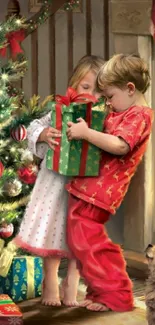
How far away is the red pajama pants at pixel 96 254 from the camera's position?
3967 millimetres

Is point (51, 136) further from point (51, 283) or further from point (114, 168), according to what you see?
point (51, 283)

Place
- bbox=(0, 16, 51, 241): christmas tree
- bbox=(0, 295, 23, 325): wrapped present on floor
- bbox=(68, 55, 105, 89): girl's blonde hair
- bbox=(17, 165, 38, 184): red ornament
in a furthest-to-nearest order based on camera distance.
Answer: bbox=(17, 165, 38, 184): red ornament → bbox=(68, 55, 105, 89): girl's blonde hair → bbox=(0, 16, 51, 241): christmas tree → bbox=(0, 295, 23, 325): wrapped present on floor

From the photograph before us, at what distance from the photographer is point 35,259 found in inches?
165

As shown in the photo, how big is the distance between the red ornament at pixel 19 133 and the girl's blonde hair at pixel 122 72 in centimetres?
41

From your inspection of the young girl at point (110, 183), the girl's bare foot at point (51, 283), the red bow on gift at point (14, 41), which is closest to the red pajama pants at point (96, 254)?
the young girl at point (110, 183)

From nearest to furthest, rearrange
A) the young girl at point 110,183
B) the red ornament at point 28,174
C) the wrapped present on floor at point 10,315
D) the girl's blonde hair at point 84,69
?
the wrapped present on floor at point 10,315
the young girl at point 110,183
the girl's blonde hair at point 84,69
the red ornament at point 28,174

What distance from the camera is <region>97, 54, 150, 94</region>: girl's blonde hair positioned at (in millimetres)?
3920

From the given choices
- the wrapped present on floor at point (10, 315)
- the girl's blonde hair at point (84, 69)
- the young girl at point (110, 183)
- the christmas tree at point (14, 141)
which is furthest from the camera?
the girl's blonde hair at point (84, 69)

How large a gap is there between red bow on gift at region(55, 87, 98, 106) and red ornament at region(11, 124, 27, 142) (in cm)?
21

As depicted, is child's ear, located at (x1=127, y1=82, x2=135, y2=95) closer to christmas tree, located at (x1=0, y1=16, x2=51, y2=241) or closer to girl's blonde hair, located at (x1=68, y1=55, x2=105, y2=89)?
girl's blonde hair, located at (x1=68, y1=55, x2=105, y2=89)

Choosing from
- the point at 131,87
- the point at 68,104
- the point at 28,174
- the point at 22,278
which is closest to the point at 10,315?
the point at 22,278

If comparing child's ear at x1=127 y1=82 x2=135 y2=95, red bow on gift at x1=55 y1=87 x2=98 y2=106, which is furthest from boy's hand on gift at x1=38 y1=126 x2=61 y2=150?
child's ear at x1=127 y1=82 x2=135 y2=95

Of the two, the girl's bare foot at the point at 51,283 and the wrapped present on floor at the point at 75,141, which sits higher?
the wrapped present on floor at the point at 75,141

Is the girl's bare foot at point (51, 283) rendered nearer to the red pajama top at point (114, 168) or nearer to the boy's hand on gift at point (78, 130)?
the red pajama top at point (114, 168)
